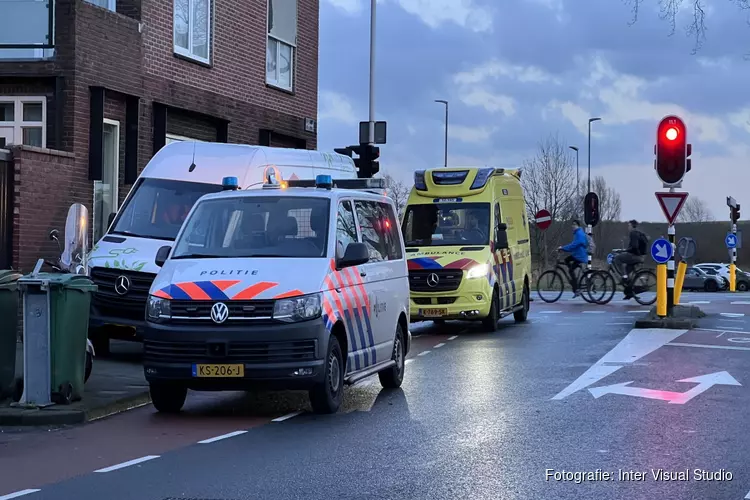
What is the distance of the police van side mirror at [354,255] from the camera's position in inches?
423

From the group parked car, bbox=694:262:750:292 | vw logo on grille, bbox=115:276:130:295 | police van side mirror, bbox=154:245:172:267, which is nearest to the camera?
police van side mirror, bbox=154:245:172:267

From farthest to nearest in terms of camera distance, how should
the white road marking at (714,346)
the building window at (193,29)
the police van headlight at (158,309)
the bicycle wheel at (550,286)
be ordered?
the bicycle wheel at (550,286) → the building window at (193,29) → the white road marking at (714,346) → the police van headlight at (158,309)

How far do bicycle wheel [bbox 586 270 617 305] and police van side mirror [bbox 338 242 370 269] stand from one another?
15.9 m

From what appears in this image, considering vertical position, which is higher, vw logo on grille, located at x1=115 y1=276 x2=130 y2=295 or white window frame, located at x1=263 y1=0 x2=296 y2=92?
white window frame, located at x1=263 y1=0 x2=296 y2=92

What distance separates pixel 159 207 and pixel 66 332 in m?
4.66

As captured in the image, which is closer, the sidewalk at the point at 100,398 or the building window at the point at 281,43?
the sidewalk at the point at 100,398

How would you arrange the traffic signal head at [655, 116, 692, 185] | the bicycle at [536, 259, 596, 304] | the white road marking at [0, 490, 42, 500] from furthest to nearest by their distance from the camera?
the bicycle at [536, 259, 596, 304]
the traffic signal head at [655, 116, 692, 185]
the white road marking at [0, 490, 42, 500]

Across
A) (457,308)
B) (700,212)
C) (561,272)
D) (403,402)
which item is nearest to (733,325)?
(457,308)

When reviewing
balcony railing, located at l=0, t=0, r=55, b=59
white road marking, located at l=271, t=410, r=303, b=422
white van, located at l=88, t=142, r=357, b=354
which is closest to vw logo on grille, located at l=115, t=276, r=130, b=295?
white van, located at l=88, t=142, r=357, b=354

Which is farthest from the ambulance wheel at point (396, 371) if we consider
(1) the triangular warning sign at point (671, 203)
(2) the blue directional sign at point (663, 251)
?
(1) the triangular warning sign at point (671, 203)

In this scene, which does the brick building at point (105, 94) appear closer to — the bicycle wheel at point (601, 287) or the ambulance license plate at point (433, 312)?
the ambulance license plate at point (433, 312)

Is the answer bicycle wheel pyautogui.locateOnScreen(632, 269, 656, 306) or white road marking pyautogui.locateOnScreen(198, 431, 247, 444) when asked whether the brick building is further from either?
bicycle wheel pyautogui.locateOnScreen(632, 269, 656, 306)

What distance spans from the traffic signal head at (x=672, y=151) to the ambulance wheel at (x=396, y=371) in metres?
8.23

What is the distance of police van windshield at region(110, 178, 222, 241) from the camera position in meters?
15.1
